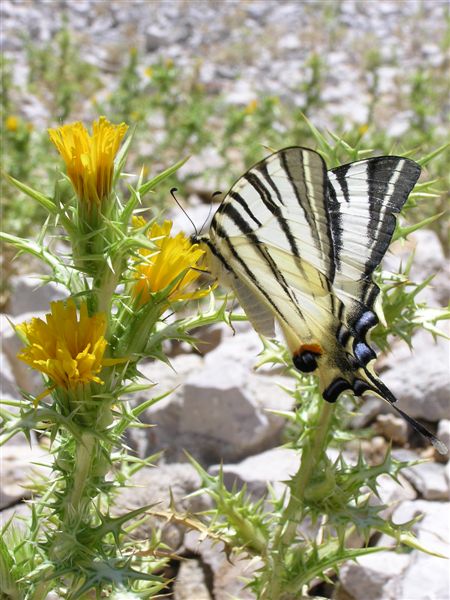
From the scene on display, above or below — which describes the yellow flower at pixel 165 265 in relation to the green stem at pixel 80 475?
above

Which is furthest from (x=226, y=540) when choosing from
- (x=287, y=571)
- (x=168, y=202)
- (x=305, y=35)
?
(x=305, y=35)

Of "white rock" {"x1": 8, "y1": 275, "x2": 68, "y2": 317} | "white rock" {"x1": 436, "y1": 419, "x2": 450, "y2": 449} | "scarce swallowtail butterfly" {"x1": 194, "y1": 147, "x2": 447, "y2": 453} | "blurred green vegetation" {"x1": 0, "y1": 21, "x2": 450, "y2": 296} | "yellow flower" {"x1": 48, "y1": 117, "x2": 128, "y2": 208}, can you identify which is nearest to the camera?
"yellow flower" {"x1": 48, "y1": 117, "x2": 128, "y2": 208}

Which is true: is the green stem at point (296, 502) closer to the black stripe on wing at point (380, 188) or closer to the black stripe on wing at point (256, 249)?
the black stripe on wing at point (256, 249)

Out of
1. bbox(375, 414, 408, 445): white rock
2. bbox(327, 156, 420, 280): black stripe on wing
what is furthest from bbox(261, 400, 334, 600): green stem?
bbox(375, 414, 408, 445): white rock

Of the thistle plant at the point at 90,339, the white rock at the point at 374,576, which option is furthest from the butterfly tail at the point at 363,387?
the white rock at the point at 374,576

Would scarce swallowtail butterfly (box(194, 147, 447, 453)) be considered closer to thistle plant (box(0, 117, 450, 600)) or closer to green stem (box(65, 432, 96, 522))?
thistle plant (box(0, 117, 450, 600))

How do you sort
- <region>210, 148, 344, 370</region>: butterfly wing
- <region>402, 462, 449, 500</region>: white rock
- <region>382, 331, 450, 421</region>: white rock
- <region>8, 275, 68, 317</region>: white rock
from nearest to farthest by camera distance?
<region>210, 148, 344, 370</region>: butterfly wing → <region>402, 462, 449, 500</region>: white rock → <region>382, 331, 450, 421</region>: white rock → <region>8, 275, 68, 317</region>: white rock

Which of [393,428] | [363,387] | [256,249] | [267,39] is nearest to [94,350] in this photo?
[256,249]
